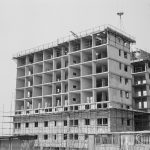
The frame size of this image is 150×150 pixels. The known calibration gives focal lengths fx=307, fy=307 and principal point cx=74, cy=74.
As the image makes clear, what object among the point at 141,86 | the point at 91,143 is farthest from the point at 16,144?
the point at 141,86

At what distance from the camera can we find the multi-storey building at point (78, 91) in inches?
1996

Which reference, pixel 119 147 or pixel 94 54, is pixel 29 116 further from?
pixel 119 147

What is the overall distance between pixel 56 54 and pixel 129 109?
18.7 m

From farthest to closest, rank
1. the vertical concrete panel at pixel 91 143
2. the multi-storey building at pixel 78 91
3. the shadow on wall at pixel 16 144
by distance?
the multi-storey building at pixel 78 91 → the shadow on wall at pixel 16 144 → the vertical concrete panel at pixel 91 143

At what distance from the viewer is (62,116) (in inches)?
2197

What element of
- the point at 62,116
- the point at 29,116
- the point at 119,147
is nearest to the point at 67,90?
the point at 62,116

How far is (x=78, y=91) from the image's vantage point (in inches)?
2114

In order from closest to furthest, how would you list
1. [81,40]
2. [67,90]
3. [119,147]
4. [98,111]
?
[119,147] < [98,111] < [81,40] < [67,90]

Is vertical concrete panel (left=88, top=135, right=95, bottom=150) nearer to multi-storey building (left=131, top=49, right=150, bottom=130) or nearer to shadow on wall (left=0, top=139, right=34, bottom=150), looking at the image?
shadow on wall (left=0, top=139, right=34, bottom=150)

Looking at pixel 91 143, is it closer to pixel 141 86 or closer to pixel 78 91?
pixel 78 91

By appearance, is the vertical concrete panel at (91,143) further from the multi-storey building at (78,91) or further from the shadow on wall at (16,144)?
the shadow on wall at (16,144)

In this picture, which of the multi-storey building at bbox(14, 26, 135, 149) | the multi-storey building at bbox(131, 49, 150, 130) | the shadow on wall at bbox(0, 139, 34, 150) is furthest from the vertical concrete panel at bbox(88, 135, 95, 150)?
the multi-storey building at bbox(131, 49, 150, 130)

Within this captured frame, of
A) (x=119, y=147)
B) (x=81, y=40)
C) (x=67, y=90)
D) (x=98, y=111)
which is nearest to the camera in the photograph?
(x=119, y=147)

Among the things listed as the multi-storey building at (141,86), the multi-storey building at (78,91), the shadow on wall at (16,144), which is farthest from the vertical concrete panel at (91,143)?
the multi-storey building at (141,86)
